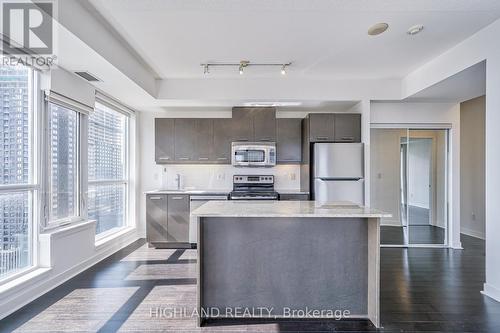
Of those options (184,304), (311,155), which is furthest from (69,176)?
(311,155)

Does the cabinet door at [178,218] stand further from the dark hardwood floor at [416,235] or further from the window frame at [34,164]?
the dark hardwood floor at [416,235]

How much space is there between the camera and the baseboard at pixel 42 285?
8.63 ft

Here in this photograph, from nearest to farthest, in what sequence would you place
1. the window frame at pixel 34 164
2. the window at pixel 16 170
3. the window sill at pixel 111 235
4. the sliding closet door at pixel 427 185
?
the window at pixel 16 170 → the window frame at pixel 34 164 → the window sill at pixel 111 235 → the sliding closet door at pixel 427 185

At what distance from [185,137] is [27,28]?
2930mm

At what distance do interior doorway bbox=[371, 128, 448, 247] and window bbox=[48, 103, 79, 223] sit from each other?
4.42 meters

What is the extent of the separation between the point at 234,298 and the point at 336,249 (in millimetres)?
980

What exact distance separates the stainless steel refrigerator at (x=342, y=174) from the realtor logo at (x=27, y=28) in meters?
3.59

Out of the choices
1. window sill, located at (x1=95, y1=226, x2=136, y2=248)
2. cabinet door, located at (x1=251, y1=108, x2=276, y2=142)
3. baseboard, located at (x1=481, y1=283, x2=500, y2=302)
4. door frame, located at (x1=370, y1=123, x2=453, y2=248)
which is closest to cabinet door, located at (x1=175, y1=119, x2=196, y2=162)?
cabinet door, located at (x1=251, y1=108, x2=276, y2=142)

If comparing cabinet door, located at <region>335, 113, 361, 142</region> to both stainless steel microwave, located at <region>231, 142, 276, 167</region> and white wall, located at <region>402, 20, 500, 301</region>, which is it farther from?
white wall, located at <region>402, 20, 500, 301</region>

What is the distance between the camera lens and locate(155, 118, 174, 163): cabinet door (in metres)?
5.12

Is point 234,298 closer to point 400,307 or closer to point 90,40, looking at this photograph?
point 400,307

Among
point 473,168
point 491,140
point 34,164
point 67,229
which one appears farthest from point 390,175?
point 34,164

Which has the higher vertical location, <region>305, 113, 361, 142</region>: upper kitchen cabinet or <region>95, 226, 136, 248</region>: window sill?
<region>305, 113, 361, 142</region>: upper kitchen cabinet

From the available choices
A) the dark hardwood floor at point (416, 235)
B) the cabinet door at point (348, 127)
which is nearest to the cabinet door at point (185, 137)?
the cabinet door at point (348, 127)
